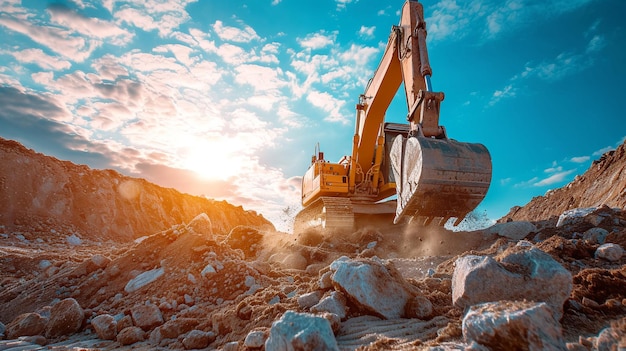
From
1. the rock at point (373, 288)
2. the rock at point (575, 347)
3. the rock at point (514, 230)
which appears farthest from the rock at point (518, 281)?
the rock at point (514, 230)

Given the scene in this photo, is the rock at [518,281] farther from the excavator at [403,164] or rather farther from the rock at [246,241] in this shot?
the rock at [246,241]

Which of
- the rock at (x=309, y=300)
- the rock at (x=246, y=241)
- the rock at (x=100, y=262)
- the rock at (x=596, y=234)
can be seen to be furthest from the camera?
the rock at (x=246, y=241)

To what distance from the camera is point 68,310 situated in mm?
4004

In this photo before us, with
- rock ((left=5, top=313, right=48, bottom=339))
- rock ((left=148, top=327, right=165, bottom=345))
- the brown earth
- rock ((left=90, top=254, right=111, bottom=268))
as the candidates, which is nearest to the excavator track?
the brown earth

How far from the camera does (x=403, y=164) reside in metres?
5.17

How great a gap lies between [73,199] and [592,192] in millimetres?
25844

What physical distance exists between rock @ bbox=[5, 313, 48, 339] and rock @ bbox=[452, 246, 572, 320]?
4.43 meters

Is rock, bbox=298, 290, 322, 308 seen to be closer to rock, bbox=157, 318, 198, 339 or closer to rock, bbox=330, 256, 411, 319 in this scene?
rock, bbox=330, 256, 411, 319

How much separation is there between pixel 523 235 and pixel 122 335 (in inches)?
319

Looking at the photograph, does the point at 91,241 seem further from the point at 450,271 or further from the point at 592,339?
the point at 592,339

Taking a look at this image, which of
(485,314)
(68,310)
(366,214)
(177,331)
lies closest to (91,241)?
(366,214)

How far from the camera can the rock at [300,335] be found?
1985mm

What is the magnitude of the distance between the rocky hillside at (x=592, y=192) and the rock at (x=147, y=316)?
12.7 metres

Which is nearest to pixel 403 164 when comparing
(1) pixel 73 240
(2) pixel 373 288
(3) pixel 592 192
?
(2) pixel 373 288
